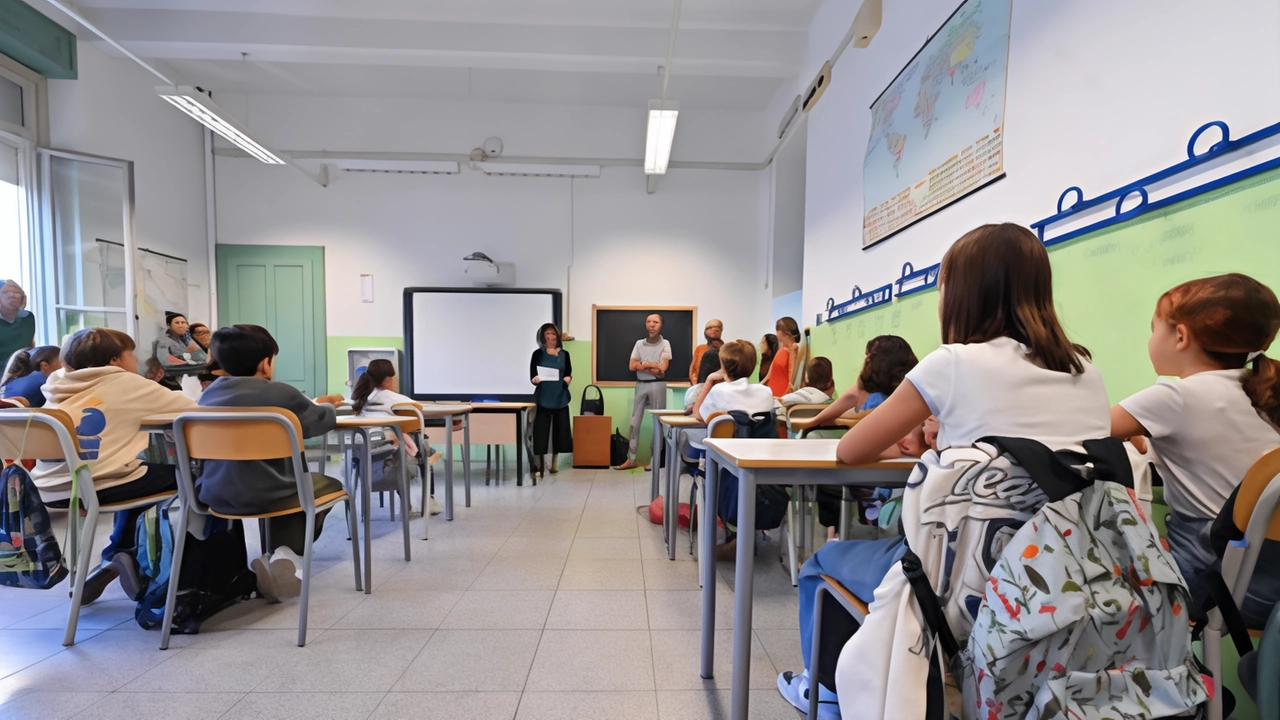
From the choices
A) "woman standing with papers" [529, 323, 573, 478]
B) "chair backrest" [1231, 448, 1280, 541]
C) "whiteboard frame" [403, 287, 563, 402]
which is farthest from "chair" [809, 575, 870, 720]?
"whiteboard frame" [403, 287, 563, 402]

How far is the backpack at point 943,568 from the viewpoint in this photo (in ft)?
2.57

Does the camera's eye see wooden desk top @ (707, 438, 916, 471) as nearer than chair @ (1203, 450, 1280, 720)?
No

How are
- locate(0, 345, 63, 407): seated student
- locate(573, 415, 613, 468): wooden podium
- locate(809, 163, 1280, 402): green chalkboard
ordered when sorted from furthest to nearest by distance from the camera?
locate(573, 415, 613, 468): wooden podium → locate(0, 345, 63, 407): seated student → locate(809, 163, 1280, 402): green chalkboard

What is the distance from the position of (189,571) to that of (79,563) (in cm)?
29

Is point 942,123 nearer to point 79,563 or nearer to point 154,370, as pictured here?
point 79,563

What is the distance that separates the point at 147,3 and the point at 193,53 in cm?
40

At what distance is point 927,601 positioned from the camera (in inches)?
31.7

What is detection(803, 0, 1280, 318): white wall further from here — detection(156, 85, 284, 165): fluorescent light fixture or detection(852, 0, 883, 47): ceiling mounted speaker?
detection(156, 85, 284, 165): fluorescent light fixture

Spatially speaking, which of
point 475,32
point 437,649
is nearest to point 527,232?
point 475,32

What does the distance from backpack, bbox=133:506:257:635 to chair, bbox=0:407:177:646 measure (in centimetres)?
16

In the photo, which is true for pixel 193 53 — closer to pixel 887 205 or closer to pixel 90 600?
pixel 90 600

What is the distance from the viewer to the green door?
19.1 ft

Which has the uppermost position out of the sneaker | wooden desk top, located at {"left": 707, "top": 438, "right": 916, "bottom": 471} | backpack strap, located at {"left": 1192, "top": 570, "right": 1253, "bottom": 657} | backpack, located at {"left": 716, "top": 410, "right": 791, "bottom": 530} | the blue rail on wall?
the blue rail on wall

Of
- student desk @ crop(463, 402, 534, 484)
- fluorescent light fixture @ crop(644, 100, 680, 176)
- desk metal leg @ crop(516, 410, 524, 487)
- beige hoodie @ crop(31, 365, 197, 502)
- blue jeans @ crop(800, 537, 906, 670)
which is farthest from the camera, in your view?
student desk @ crop(463, 402, 534, 484)
